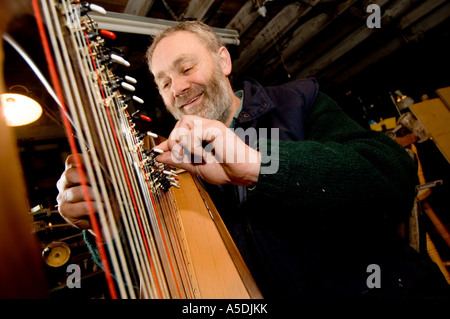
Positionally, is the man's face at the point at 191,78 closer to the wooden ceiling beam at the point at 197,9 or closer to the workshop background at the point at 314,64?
the workshop background at the point at 314,64

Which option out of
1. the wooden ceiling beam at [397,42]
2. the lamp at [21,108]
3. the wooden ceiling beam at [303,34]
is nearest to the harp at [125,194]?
the lamp at [21,108]

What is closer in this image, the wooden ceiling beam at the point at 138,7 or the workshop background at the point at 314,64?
the wooden ceiling beam at the point at 138,7

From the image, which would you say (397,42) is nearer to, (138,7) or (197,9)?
(197,9)

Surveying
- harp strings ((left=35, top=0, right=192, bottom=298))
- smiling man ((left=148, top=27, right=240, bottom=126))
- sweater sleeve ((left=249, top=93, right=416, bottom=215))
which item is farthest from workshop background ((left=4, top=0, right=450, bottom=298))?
harp strings ((left=35, top=0, right=192, bottom=298))

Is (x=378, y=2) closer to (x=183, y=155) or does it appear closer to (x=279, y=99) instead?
(x=279, y=99)

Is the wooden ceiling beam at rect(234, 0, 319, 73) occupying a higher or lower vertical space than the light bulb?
higher

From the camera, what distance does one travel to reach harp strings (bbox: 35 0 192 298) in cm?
54

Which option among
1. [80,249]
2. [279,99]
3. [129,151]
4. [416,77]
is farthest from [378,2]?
[80,249]

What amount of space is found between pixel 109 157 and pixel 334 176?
0.99 meters

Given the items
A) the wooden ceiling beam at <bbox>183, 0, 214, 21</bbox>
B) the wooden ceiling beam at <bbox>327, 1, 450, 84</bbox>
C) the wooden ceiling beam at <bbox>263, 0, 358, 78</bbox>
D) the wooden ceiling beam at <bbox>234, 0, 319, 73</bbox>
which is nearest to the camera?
the wooden ceiling beam at <bbox>183, 0, 214, 21</bbox>

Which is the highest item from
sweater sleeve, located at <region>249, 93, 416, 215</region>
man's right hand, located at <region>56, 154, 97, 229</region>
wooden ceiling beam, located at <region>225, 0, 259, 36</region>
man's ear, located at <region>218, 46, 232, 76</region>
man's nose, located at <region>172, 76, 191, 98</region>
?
wooden ceiling beam, located at <region>225, 0, 259, 36</region>

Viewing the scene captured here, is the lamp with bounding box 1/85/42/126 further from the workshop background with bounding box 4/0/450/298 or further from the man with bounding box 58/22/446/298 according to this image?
the man with bounding box 58/22/446/298

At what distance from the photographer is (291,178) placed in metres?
1.08

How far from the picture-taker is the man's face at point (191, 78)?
2016mm
